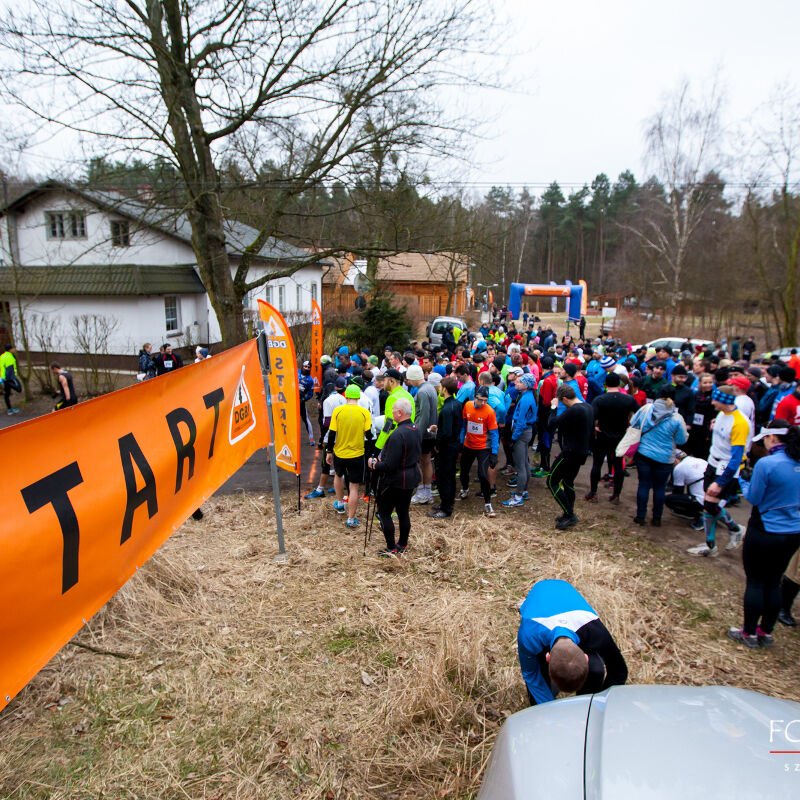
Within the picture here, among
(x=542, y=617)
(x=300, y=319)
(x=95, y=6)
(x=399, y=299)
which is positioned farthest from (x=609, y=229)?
(x=542, y=617)

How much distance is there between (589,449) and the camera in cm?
713

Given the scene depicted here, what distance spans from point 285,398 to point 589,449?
4023 millimetres

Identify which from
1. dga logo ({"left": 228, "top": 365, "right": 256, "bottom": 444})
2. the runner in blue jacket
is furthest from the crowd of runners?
the runner in blue jacket

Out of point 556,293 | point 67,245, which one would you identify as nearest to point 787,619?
point 67,245

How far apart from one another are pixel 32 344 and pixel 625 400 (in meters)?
22.4

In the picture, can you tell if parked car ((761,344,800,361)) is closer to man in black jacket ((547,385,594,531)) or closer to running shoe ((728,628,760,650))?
man in black jacket ((547,385,594,531))

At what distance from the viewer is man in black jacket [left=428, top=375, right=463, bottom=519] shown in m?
6.87

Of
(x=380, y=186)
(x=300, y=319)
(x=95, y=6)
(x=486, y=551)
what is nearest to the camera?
(x=486, y=551)

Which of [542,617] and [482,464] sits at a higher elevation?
[542,617]

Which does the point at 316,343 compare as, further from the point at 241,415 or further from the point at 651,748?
the point at 651,748

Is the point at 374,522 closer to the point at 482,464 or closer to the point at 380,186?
the point at 482,464

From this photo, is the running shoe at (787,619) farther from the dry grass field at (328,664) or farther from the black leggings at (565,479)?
the black leggings at (565,479)

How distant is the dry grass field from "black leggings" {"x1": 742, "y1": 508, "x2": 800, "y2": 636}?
0.29 metres

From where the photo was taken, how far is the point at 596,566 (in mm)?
5414
